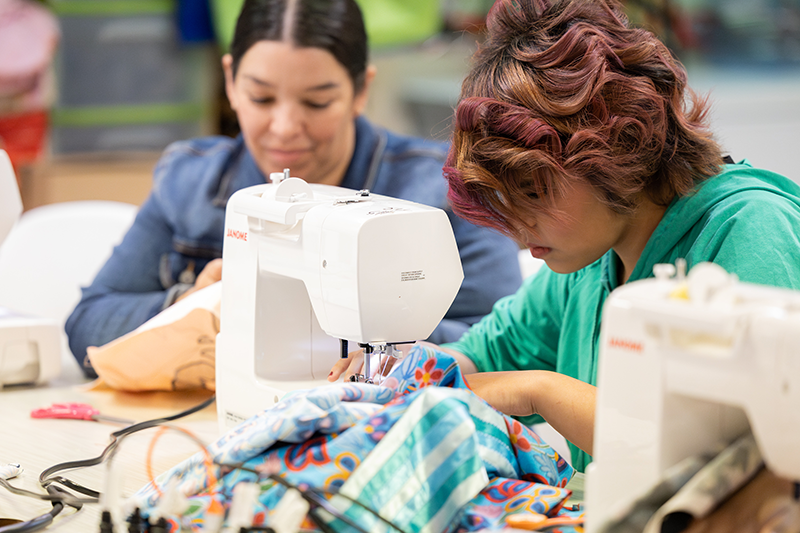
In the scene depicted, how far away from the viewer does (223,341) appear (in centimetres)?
123

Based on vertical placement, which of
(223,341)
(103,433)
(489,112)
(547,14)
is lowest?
(103,433)

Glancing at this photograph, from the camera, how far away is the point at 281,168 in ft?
6.03

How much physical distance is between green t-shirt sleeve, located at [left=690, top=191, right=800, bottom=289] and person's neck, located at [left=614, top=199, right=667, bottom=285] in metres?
0.09

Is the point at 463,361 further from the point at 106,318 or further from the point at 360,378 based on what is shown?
the point at 106,318

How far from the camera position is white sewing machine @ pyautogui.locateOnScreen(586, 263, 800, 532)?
0.62 m

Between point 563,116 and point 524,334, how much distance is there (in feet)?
1.68

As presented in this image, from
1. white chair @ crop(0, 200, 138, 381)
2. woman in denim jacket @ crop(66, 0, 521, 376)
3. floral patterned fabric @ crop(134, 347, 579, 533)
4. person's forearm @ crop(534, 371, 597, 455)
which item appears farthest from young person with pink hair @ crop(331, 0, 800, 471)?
white chair @ crop(0, 200, 138, 381)

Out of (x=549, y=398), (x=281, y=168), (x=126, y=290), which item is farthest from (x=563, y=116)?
(x=126, y=290)

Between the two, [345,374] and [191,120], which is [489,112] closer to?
[345,374]

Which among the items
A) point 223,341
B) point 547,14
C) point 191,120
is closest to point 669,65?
point 547,14

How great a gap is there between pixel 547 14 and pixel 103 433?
86cm

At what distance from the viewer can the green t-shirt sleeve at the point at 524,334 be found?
1.37 m

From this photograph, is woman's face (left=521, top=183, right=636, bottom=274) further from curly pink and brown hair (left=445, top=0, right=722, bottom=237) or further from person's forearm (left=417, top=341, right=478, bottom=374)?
person's forearm (left=417, top=341, right=478, bottom=374)

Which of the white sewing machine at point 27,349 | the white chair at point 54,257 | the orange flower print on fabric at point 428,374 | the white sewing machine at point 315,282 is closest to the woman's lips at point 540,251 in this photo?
the white sewing machine at point 315,282
